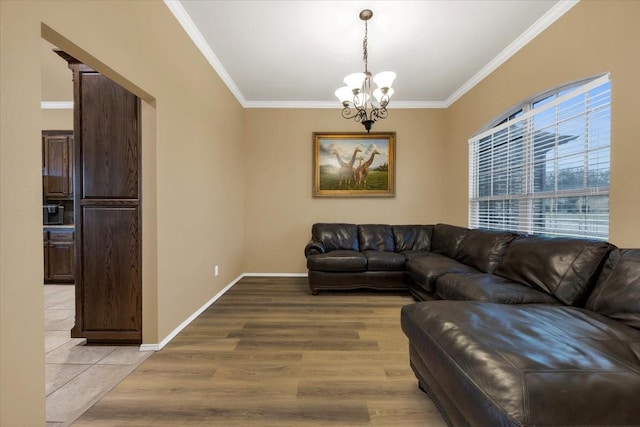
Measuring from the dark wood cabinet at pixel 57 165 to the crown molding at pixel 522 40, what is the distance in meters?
6.31

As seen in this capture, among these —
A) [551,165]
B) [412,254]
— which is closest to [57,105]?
[412,254]

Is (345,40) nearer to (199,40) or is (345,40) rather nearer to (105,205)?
(199,40)

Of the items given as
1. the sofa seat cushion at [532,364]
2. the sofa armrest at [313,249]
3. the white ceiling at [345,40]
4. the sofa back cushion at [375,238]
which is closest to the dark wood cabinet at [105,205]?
the white ceiling at [345,40]

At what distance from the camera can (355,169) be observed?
4.56 m

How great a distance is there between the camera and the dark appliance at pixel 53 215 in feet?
14.3

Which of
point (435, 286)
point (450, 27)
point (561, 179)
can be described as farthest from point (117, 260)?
point (561, 179)

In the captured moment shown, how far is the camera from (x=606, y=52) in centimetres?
202

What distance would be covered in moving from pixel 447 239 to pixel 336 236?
1631 millimetres

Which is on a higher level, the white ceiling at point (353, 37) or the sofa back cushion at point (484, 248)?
the white ceiling at point (353, 37)

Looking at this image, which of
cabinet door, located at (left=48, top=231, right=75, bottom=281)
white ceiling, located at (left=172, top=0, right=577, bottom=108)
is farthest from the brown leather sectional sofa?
cabinet door, located at (left=48, top=231, right=75, bottom=281)

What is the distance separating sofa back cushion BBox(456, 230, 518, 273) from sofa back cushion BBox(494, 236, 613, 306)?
283 mm

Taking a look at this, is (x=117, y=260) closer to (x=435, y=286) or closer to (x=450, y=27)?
(x=435, y=286)

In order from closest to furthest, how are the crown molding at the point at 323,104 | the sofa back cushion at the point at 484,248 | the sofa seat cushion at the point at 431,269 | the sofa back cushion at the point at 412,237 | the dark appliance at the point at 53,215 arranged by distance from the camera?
the sofa back cushion at the point at 484,248 → the sofa seat cushion at the point at 431,269 → the sofa back cushion at the point at 412,237 → the dark appliance at the point at 53,215 → the crown molding at the point at 323,104

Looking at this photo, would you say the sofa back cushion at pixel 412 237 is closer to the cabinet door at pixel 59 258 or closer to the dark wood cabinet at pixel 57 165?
the cabinet door at pixel 59 258
